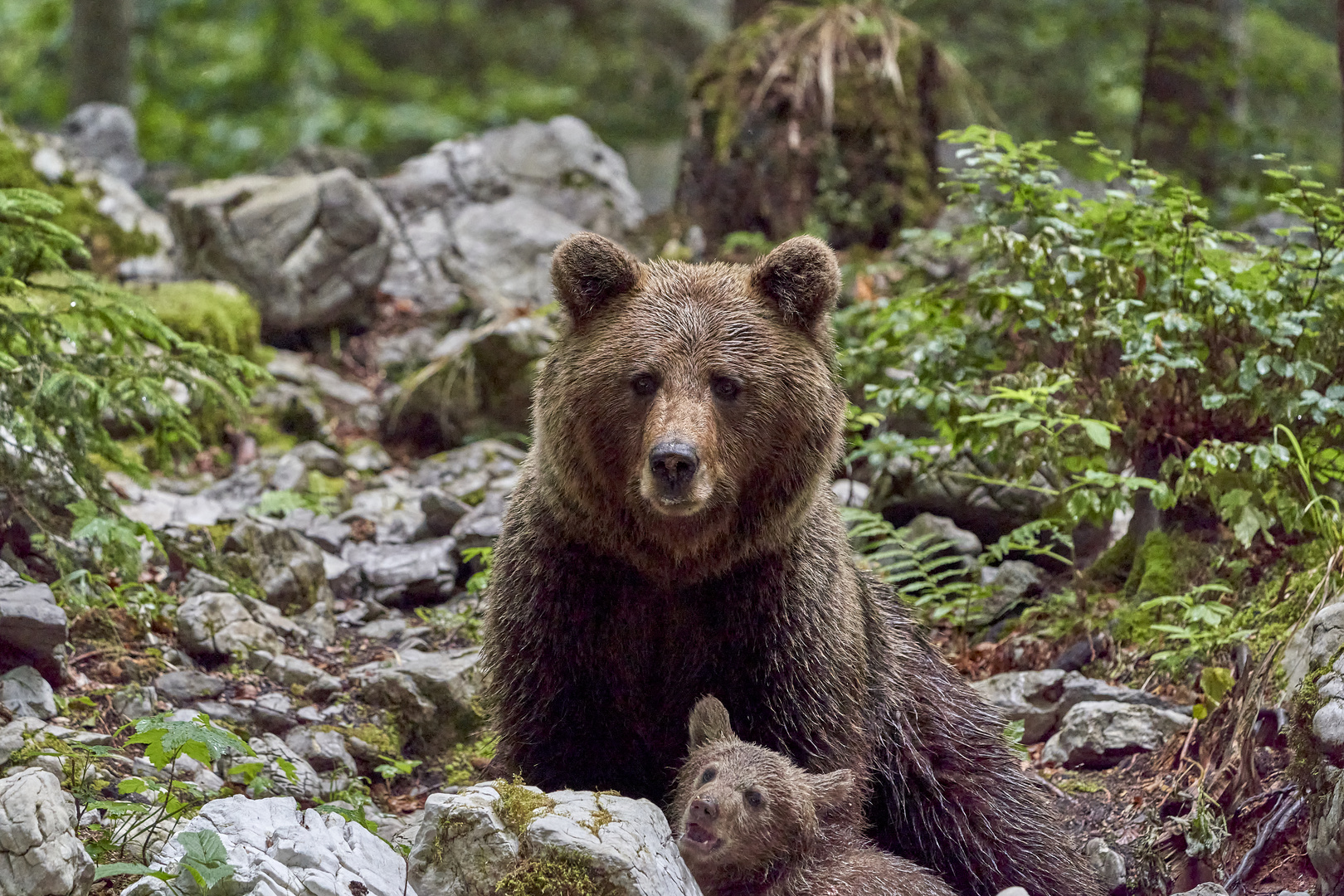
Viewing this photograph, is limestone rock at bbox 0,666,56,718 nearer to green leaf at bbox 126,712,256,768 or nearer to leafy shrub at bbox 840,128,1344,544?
green leaf at bbox 126,712,256,768

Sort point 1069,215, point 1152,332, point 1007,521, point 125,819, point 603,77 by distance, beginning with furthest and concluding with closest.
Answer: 1. point 603,77
2. point 1007,521
3. point 1069,215
4. point 1152,332
5. point 125,819

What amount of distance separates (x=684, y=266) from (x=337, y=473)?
15.6ft

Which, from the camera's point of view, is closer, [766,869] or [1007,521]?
[766,869]

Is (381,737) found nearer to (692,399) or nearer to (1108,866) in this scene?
(692,399)

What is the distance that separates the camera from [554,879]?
3.40 metres

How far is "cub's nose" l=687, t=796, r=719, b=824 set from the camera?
12.1 feet

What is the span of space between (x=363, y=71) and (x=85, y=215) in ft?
26.5

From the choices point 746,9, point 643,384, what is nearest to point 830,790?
point 643,384

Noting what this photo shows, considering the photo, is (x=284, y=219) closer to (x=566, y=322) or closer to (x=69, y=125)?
(x=69, y=125)

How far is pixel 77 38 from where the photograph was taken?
14.5 meters

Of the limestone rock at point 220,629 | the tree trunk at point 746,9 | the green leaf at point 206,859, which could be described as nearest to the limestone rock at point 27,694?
the limestone rock at point 220,629

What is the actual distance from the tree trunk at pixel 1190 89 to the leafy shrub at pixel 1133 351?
172 inches

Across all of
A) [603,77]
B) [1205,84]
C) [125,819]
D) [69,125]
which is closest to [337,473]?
[125,819]

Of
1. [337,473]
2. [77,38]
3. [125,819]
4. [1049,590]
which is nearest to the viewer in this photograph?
[125,819]
